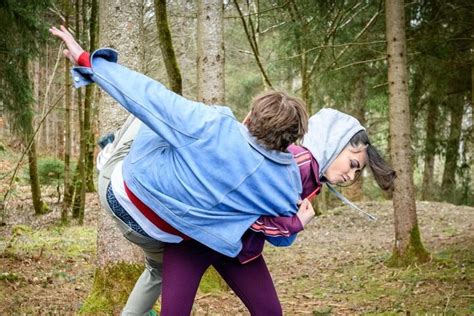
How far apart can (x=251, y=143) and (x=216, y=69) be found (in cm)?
342

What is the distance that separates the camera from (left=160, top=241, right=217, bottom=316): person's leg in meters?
2.87

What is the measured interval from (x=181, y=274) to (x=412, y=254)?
5.25 meters

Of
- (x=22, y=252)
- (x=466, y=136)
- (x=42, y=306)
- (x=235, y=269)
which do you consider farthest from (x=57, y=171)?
(x=235, y=269)

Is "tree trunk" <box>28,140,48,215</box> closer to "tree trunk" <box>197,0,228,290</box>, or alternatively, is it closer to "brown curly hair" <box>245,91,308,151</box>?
"tree trunk" <box>197,0,228,290</box>

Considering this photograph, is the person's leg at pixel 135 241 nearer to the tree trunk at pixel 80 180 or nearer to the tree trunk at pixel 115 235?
the tree trunk at pixel 115 235

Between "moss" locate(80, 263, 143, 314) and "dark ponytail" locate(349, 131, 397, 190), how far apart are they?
230 centimetres

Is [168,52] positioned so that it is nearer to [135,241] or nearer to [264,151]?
[135,241]

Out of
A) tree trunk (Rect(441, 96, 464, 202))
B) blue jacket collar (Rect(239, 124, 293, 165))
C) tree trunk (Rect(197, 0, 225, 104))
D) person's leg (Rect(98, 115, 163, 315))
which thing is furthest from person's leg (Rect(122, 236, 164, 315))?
tree trunk (Rect(441, 96, 464, 202))

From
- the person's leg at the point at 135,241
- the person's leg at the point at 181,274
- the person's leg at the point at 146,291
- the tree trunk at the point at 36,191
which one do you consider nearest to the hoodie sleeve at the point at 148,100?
the person's leg at the point at 135,241

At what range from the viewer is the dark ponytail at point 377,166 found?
2986 mm

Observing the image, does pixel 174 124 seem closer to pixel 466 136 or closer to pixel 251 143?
pixel 251 143

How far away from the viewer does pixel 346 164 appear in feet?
9.91

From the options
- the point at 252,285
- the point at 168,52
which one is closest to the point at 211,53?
the point at 168,52

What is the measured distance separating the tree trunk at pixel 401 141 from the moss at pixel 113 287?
418cm
